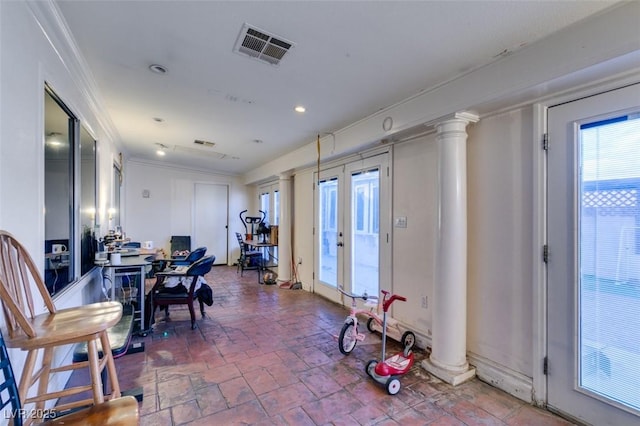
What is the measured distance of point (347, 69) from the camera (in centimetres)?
228

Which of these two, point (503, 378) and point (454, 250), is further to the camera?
point (454, 250)

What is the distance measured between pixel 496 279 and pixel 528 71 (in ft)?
5.06

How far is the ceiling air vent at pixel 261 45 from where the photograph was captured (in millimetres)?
1863

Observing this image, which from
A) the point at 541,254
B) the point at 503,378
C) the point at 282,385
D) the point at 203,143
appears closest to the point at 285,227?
the point at 203,143

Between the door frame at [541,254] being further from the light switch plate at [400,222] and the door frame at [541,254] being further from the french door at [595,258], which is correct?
the light switch plate at [400,222]

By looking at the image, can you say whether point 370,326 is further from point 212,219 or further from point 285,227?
point 212,219

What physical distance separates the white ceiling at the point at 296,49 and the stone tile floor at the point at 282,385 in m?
2.48

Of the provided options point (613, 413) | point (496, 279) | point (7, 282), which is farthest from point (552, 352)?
point (7, 282)

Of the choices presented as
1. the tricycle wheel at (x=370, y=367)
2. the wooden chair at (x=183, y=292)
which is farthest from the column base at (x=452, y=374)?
the wooden chair at (x=183, y=292)

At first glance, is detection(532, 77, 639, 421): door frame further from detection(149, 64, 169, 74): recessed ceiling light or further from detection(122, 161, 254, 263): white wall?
detection(122, 161, 254, 263): white wall

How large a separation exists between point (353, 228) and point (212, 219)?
4.72 metres

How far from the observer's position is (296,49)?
2.02 meters

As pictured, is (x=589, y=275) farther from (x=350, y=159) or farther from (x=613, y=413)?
(x=350, y=159)

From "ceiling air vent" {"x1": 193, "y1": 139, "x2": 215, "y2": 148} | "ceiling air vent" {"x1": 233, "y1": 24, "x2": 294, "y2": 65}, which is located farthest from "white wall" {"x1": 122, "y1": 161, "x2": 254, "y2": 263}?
"ceiling air vent" {"x1": 233, "y1": 24, "x2": 294, "y2": 65}
